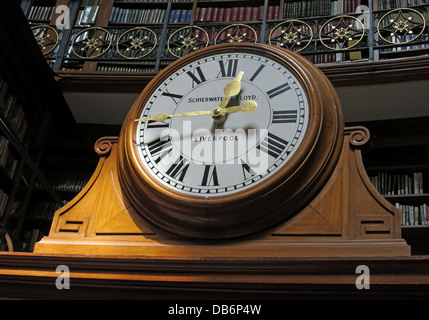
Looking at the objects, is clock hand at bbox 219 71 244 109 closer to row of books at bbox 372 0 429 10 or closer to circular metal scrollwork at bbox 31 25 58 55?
circular metal scrollwork at bbox 31 25 58 55

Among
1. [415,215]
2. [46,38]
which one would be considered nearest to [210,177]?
[415,215]

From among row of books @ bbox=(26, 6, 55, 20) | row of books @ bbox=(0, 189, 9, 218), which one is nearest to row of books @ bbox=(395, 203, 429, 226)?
row of books @ bbox=(0, 189, 9, 218)

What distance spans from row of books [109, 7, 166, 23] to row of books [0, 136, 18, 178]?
169 centimetres

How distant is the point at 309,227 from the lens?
1787 mm

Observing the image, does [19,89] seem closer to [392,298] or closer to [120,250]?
[120,250]

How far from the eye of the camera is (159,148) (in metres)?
2.13

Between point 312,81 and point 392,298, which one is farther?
point 312,81

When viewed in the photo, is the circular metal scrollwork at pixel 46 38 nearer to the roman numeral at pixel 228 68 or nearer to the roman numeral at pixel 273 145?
the roman numeral at pixel 228 68

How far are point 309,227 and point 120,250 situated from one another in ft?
1.93

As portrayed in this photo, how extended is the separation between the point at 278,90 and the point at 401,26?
2462 mm

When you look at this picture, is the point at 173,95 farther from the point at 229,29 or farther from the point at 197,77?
the point at 229,29

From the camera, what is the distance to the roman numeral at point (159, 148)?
2.10 meters
